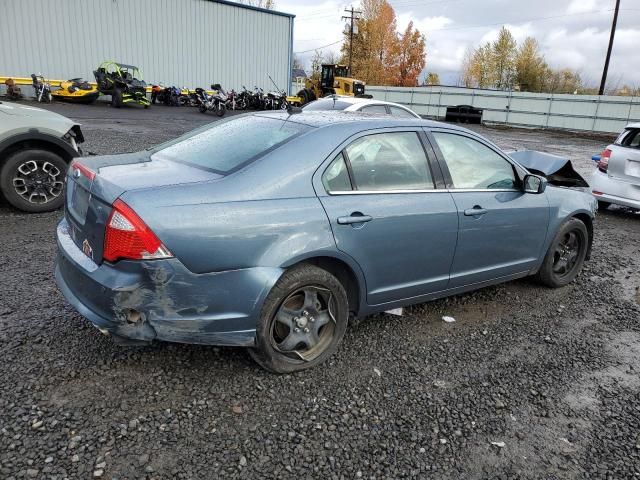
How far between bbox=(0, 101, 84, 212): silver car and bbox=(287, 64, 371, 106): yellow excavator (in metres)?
23.6

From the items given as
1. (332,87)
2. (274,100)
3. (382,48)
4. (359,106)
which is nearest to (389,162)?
(359,106)

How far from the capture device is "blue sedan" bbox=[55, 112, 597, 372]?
2.66 metres

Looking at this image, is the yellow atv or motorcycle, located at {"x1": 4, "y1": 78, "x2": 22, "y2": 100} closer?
the yellow atv

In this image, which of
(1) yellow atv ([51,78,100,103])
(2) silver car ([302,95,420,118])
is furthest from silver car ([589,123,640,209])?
(1) yellow atv ([51,78,100,103])

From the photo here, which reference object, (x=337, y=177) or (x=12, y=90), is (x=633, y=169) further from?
(x=12, y=90)

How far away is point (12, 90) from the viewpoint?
2227cm

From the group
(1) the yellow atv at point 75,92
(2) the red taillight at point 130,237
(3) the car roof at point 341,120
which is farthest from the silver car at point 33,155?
(1) the yellow atv at point 75,92

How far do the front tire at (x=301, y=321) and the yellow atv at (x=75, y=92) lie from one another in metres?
22.5

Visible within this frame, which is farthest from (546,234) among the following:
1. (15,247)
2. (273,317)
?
(15,247)

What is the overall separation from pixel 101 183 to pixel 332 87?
28.9m

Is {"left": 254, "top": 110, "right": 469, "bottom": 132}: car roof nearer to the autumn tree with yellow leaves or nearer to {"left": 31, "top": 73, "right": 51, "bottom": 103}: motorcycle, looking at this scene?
{"left": 31, "top": 73, "right": 51, "bottom": 103}: motorcycle

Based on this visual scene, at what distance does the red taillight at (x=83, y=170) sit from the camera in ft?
9.75

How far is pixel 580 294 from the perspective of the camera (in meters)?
4.87

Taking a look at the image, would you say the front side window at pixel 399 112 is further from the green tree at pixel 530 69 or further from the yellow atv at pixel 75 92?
the green tree at pixel 530 69
